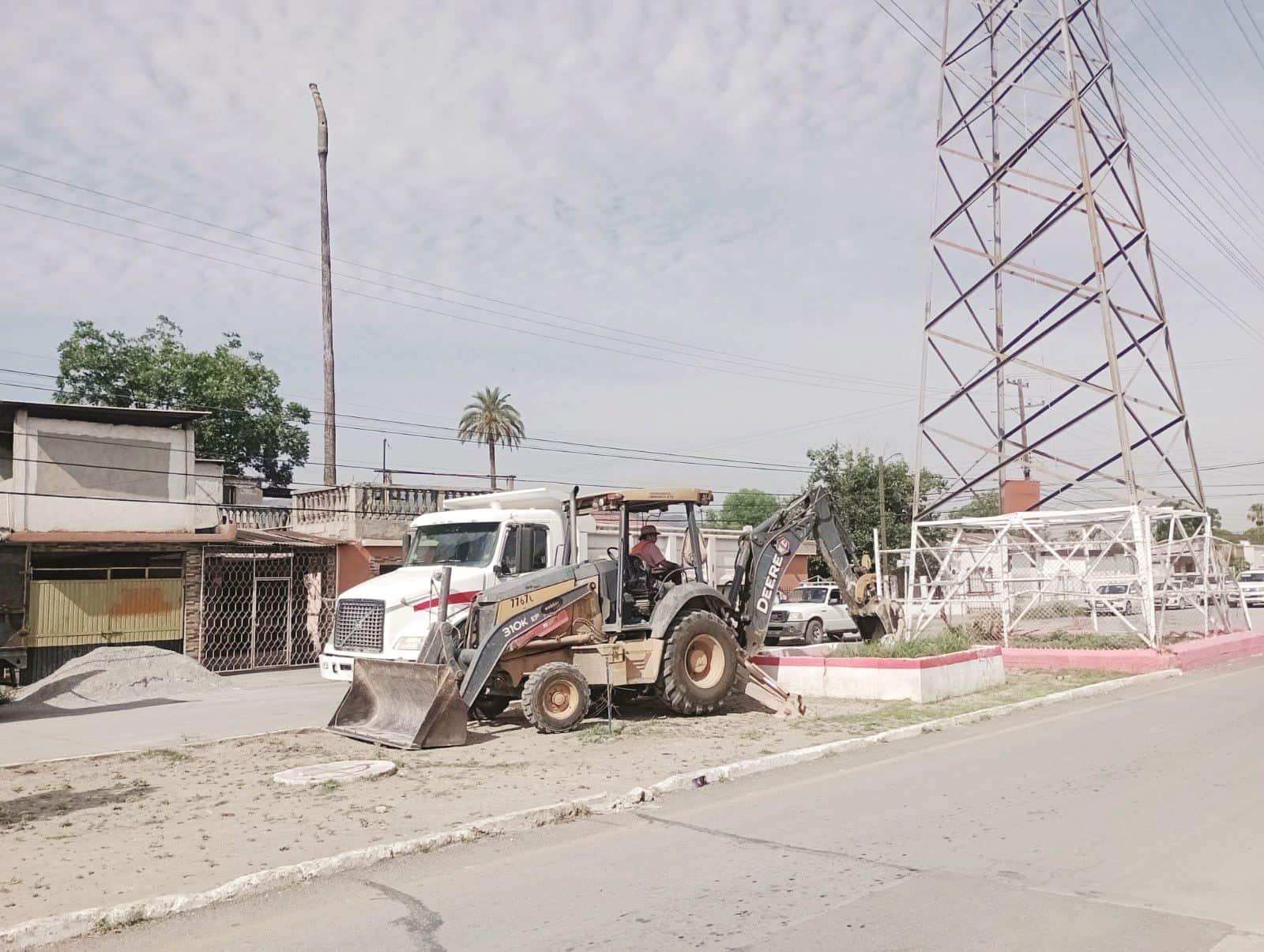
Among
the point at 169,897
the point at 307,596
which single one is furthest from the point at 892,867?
the point at 307,596

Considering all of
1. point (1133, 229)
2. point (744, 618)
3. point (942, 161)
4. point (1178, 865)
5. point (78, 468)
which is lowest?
point (1178, 865)

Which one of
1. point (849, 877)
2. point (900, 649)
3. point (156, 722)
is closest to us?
point (849, 877)

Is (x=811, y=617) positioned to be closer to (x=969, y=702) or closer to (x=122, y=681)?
(x=969, y=702)

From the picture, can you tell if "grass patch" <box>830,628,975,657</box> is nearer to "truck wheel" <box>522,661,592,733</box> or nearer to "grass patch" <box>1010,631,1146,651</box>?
"grass patch" <box>1010,631,1146,651</box>

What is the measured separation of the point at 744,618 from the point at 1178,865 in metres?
8.23

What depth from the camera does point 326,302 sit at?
38.2 m

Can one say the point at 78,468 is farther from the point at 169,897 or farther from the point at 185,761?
the point at 169,897

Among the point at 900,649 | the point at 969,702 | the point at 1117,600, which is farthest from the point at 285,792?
the point at 1117,600

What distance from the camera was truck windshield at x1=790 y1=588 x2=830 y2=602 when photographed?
31.2m

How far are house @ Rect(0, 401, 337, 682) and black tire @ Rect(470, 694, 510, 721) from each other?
34.7 ft

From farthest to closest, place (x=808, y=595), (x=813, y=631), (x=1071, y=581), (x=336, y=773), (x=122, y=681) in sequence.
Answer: (x=808, y=595), (x=813, y=631), (x=1071, y=581), (x=122, y=681), (x=336, y=773)

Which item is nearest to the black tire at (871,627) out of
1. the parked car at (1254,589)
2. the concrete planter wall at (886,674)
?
the concrete planter wall at (886,674)

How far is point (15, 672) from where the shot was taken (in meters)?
19.9

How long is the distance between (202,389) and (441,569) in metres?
32.1
